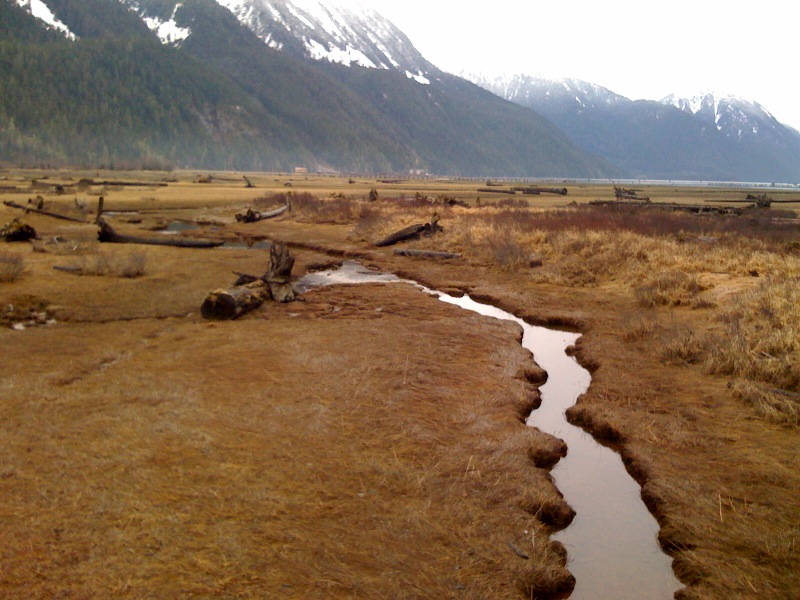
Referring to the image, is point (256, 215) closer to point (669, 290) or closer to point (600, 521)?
point (669, 290)

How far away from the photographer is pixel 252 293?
15.3m

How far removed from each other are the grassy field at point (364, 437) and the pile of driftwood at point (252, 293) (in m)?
0.50

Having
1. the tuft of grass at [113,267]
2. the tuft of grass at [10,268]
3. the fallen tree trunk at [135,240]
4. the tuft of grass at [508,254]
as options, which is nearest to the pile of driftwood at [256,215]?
the fallen tree trunk at [135,240]

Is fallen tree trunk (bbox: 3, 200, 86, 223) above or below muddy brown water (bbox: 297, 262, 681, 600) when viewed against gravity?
above

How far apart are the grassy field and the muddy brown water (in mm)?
203

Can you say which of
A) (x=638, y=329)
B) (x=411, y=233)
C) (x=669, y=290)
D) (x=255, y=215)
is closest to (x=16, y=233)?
(x=255, y=215)

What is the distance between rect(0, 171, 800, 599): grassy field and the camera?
16.8 ft

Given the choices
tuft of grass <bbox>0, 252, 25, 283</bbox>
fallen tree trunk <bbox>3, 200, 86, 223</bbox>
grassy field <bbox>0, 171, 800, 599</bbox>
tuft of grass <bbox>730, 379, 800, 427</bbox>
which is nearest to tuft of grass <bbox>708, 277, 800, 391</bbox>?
grassy field <bbox>0, 171, 800, 599</bbox>

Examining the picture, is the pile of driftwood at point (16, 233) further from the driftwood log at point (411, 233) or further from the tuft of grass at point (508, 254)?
the tuft of grass at point (508, 254)

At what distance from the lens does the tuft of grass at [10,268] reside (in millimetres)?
16047

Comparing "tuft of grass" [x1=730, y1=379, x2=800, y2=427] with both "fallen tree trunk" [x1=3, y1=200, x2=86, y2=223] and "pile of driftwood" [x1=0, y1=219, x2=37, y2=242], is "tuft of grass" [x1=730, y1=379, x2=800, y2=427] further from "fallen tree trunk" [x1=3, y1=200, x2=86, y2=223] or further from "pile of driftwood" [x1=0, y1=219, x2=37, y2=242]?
"fallen tree trunk" [x1=3, y1=200, x2=86, y2=223]

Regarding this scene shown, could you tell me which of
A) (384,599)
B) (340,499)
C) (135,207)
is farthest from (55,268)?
(135,207)

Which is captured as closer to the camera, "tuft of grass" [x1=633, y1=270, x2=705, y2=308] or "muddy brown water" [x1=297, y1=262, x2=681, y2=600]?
"muddy brown water" [x1=297, y1=262, x2=681, y2=600]

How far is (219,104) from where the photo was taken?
194 meters
